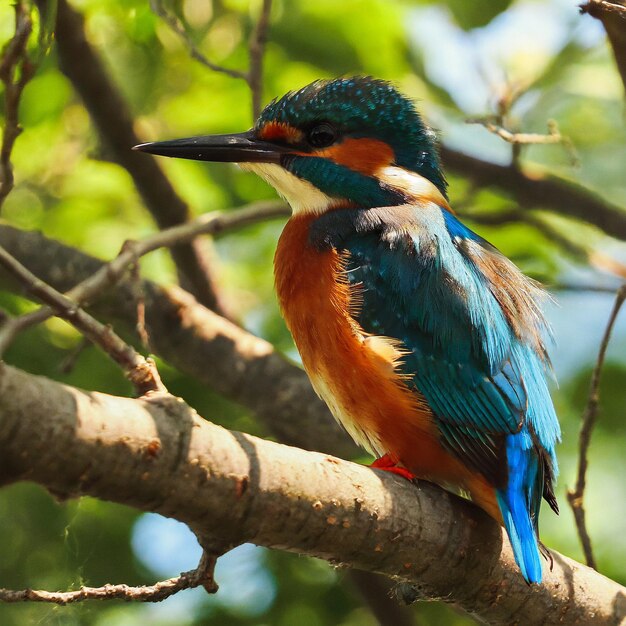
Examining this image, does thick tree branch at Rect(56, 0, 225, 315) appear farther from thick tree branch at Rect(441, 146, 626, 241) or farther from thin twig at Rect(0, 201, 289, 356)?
thick tree branch at Rect(441, 146, 626, 241)

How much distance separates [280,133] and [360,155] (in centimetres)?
30

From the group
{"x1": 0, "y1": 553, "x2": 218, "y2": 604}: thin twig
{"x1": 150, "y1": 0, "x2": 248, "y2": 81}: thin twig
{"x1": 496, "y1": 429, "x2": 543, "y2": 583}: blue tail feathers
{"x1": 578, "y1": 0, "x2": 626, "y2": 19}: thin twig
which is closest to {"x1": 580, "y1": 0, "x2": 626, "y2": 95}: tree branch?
{"x1": 578, "y1": 0, "x2": 626, "y2": 19}: thin twig

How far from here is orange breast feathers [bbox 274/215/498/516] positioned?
295cm

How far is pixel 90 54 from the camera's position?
434cm

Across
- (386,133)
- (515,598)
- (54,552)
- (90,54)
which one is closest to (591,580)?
(515,598)

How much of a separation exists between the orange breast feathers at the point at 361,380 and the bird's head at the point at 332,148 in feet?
1.47

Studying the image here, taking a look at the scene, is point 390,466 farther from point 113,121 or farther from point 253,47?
point 113,121

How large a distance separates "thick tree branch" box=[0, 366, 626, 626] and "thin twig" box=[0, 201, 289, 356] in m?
0.23

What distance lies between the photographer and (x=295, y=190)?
12.0ft

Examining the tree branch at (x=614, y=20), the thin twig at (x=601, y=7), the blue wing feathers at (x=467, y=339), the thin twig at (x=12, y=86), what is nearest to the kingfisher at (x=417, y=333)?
the blue wing feathers at (x=467, y=339)

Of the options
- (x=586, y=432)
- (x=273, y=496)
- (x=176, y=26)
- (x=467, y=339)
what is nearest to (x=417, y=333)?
(x=467, y=339)

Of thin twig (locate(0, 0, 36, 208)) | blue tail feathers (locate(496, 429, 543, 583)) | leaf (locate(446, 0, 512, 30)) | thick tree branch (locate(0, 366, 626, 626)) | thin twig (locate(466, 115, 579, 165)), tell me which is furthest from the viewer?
leaf (locate(446, 0, 512, 30))

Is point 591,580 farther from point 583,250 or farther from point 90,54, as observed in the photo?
point 90,54

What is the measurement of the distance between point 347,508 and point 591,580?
94 cm
